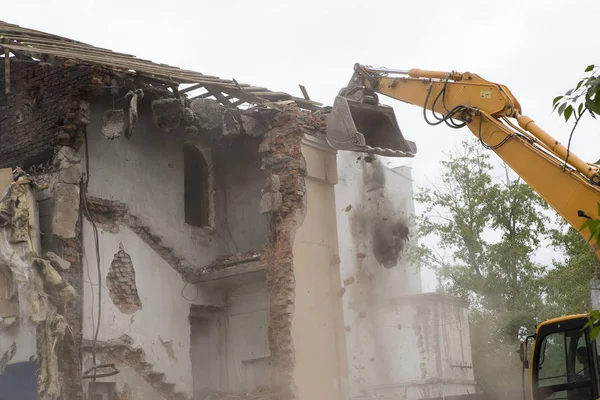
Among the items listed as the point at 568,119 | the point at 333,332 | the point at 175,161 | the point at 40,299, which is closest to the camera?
the point at 568,119

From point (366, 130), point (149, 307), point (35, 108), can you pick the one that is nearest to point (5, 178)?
point (35, 108)

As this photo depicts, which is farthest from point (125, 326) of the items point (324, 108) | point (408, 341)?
point (408, 341)

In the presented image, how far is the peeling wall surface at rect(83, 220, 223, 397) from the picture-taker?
40.9 feet

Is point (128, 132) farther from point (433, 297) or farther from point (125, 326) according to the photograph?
point (433, 297)

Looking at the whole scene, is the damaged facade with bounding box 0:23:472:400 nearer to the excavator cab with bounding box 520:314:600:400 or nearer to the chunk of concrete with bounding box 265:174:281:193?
the chunk of concrete with bounding box 265:174:281:193

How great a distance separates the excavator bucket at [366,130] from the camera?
12.8 metres

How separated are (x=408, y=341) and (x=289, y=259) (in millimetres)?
8204

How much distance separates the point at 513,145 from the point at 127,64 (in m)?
6.14

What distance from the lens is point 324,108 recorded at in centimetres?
1423

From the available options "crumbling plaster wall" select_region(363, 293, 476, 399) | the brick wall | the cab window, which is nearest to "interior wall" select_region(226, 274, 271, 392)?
the brick wall

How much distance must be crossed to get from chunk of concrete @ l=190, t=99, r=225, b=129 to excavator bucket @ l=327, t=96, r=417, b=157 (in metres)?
1.94

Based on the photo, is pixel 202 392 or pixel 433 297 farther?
pixel 433 297

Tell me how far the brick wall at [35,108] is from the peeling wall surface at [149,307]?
1.56 m

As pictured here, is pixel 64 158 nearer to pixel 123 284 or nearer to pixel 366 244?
pixel 123 284
